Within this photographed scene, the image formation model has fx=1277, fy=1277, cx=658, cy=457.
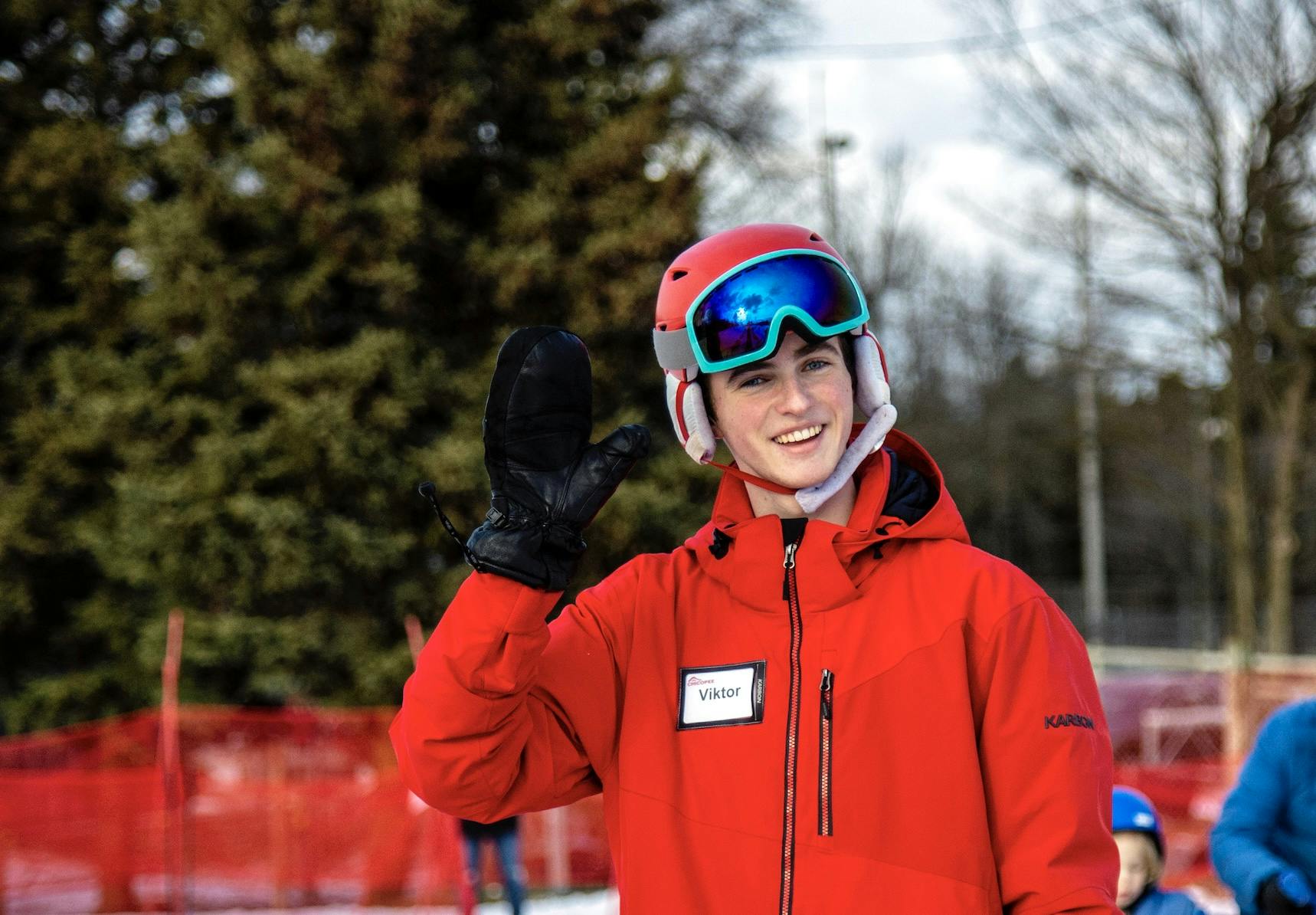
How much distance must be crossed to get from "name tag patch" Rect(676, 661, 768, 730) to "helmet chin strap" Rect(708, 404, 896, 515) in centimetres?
30

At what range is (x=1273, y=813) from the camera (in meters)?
3.72

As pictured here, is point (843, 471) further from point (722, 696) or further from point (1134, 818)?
point (1134, 818)

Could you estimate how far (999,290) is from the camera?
17.5 metres

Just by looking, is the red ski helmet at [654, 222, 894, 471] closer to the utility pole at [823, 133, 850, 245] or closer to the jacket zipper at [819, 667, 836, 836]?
the jacket zipper at [819, 667, 836, 836]

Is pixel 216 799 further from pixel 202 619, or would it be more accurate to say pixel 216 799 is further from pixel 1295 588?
pixel 1295 588

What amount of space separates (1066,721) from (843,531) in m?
0.43

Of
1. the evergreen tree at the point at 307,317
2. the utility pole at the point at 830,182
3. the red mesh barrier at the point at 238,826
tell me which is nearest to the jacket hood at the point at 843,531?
the red mesh barrier at the point at 238,826

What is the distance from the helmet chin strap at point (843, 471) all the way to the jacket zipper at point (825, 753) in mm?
318

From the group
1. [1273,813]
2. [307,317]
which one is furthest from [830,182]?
[1273,813]

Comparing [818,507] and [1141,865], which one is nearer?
[818,507]

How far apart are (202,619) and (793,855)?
1070 centimetres

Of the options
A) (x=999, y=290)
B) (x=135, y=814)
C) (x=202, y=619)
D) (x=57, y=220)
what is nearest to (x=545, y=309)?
(x=202, y=619)

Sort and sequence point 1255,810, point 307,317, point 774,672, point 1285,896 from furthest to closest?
point 307,317 < point 1255,810 < point 1285,896 < point 774,672

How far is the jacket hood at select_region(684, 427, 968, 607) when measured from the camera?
199 cm
